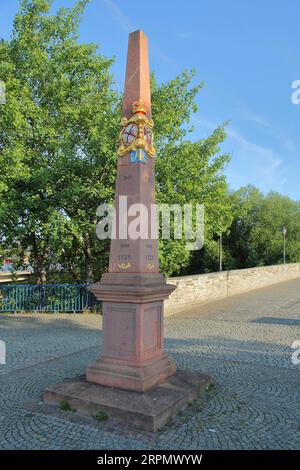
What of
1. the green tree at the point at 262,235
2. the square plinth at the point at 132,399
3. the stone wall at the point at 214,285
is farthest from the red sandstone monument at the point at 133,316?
the green tree at the point at 262,235

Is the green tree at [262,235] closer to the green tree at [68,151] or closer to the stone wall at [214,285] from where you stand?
the stone wall at [214,285]

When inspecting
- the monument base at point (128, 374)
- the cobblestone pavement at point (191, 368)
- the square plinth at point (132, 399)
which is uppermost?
the monument base at point (128, 374)

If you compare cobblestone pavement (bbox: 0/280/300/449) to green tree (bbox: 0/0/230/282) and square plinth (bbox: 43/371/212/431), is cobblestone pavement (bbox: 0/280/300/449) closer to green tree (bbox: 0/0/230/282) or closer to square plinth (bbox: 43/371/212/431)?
square plinth (bbox: 43/371/212/431)

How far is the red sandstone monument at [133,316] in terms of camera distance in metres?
4.83

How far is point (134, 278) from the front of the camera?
528 cm

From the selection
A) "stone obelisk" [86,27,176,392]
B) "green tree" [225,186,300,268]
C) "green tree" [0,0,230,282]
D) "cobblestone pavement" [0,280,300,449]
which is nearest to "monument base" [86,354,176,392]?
"stone obelisk" [86,27,176,392]

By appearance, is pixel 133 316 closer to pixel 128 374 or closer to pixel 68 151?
pixel 128 374

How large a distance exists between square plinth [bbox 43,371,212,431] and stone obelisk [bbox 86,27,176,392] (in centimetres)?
16

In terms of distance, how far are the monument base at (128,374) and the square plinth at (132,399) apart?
8 cm

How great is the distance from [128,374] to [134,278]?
1.26 m

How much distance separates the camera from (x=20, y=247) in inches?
574

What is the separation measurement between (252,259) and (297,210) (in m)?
9.07
